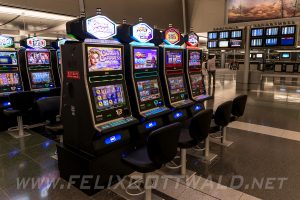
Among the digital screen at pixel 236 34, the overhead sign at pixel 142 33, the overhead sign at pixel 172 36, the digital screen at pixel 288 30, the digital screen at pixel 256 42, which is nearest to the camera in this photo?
the overhead sign at pixel 142 33

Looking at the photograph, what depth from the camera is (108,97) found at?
2.79m

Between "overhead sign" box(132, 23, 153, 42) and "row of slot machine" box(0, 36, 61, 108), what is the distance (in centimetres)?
331

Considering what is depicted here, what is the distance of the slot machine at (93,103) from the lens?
2.60 m

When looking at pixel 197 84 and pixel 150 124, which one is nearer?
pixel 150 124

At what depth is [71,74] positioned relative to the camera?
109 inches

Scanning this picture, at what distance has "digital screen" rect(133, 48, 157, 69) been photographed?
328 cm

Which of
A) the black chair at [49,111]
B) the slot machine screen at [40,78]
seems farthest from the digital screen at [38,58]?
the black chair at [49,111]

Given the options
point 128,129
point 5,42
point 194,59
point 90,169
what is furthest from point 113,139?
point 5,42

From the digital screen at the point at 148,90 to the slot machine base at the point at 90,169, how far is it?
800 millimetres

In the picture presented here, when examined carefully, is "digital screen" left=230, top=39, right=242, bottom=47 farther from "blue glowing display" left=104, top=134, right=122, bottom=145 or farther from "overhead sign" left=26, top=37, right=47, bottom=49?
"blue glowing display" left=104, top=134, right=122, bottom=145

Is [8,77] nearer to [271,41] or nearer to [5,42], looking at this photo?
[5,42]

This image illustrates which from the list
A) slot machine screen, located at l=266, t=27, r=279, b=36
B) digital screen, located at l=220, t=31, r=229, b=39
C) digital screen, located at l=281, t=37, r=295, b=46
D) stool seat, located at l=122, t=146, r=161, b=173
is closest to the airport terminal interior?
stool seat, located at l=122, t=146, r=161, b=173

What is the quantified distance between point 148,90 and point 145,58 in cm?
48

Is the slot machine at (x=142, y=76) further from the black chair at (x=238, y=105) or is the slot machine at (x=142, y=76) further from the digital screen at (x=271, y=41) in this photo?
the digital screen at (x=271, y=41)
